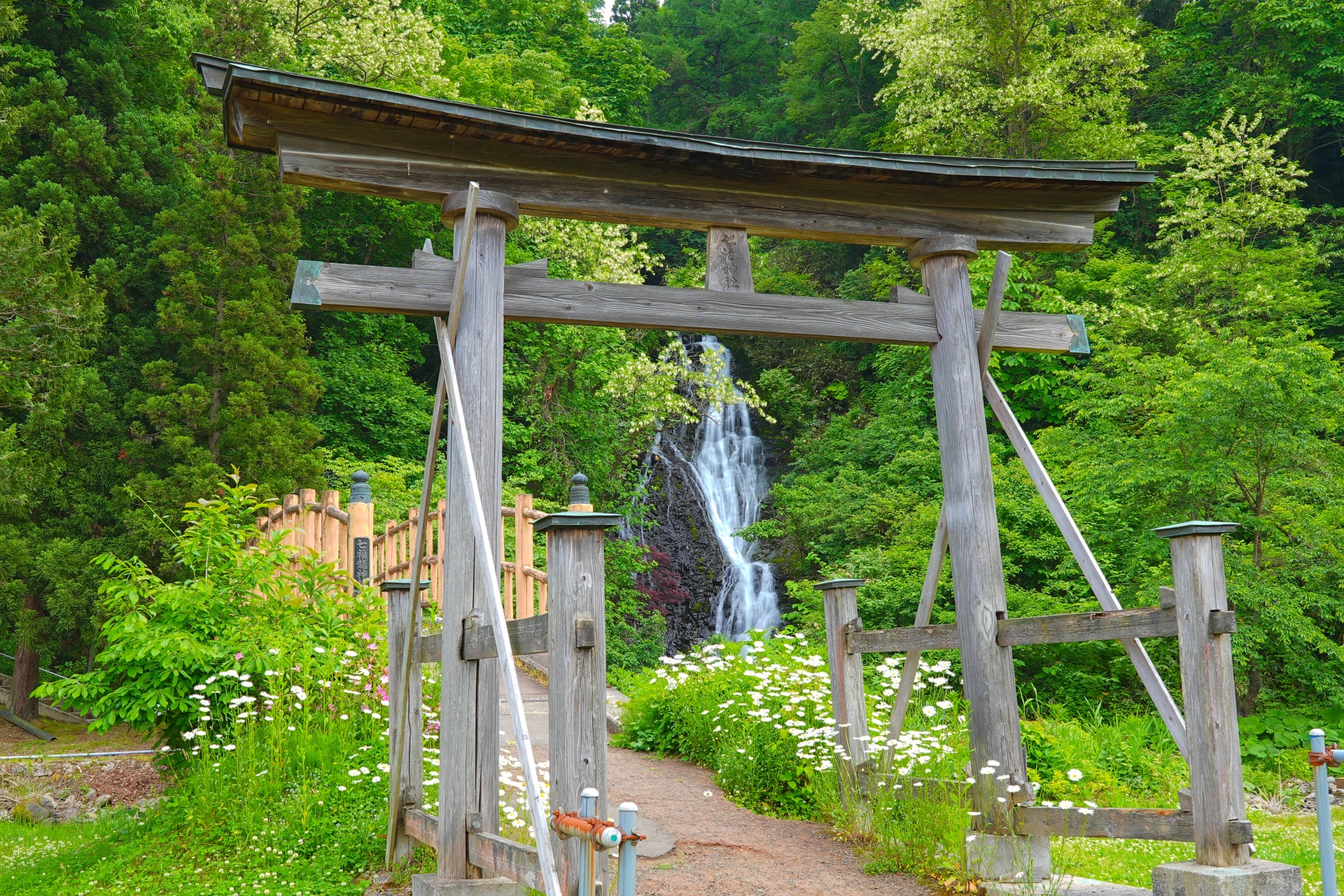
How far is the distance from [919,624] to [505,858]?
8.27 ft

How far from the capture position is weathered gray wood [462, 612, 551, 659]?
357 centimetres

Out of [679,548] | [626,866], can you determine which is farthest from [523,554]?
[626,866]

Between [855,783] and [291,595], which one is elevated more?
[291,595]

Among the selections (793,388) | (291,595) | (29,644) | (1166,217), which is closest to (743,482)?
(793,388)

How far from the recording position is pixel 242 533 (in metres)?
6.99

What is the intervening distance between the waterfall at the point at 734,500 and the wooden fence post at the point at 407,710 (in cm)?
1082

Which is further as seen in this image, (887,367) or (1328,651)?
(887,367)

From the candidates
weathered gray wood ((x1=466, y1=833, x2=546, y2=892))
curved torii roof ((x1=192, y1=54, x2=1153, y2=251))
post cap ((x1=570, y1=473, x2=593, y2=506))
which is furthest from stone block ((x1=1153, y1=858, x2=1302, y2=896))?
post cap ((x1=570, y1=473, x2=593, y2=506))

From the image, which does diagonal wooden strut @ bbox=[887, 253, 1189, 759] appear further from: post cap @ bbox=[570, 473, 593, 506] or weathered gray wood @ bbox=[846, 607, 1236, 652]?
post cap @ bbox=[570, 473, 593, 506]

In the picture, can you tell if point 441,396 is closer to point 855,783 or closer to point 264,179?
point 855,783

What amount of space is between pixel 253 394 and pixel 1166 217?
13.7 m

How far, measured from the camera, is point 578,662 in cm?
330

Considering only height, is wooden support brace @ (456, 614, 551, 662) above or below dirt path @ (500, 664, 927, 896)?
above

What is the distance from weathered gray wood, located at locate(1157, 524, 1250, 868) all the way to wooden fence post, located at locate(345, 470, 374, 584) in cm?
654
